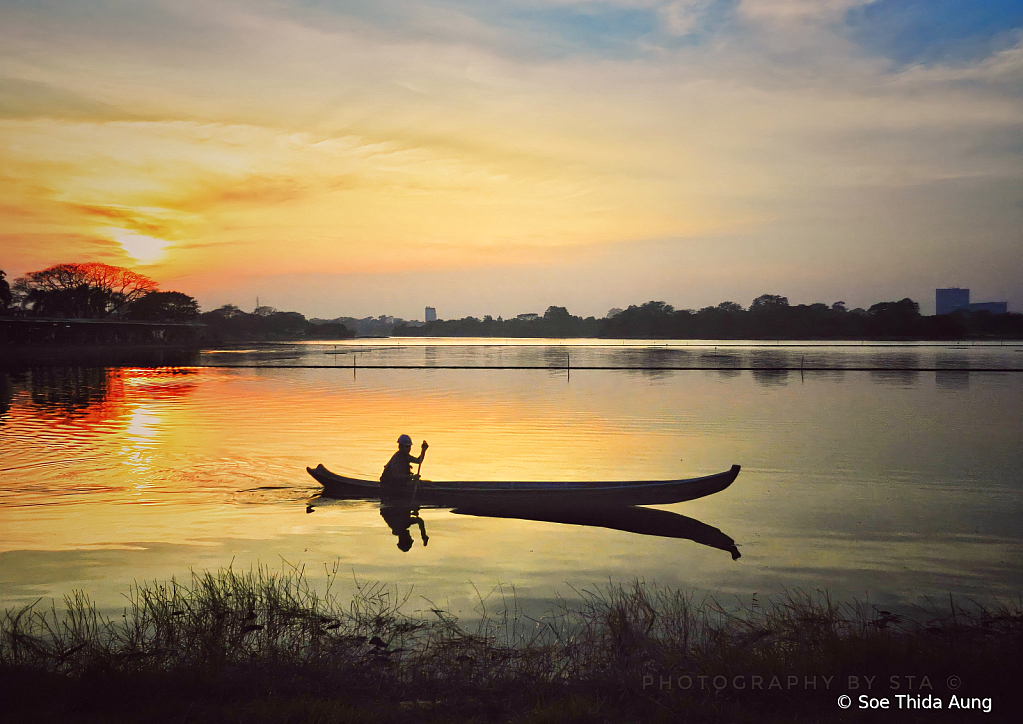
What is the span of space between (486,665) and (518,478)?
46.0ft

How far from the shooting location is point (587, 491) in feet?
57.5

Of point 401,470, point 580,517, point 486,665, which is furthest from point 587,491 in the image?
point 486,665

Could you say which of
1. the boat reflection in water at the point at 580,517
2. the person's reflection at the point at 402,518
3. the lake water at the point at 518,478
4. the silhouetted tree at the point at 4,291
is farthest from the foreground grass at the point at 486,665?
the silhouetted tree at the point at 4,291

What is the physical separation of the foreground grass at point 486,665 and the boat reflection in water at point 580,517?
566 cm

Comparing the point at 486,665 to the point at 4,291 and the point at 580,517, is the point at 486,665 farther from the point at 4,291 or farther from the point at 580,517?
the point at 4,291

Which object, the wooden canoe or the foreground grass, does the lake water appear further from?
the foreground grass

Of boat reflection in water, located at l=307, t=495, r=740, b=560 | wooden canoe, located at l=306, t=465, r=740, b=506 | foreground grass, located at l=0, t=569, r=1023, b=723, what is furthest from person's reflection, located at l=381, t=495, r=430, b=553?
foreground grass, located at l=0, t=569, r=1023, b=723

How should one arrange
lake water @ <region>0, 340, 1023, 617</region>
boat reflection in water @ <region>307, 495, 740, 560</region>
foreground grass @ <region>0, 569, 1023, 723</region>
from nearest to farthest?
1. foreground grass @ <region>0, 569, 1023, 723</region>
2. lake water @ <region>0, 340, 1023, 617</region>
3. boat reflection in water @ <region>307, 495, 740, 560</region>

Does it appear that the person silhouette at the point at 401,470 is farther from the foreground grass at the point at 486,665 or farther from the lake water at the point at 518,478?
the foreground grass at the point at 486,665

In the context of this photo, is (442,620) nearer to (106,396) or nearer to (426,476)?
(426,476)

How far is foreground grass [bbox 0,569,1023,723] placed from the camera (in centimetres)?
701

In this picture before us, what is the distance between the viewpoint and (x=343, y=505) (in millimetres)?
18766

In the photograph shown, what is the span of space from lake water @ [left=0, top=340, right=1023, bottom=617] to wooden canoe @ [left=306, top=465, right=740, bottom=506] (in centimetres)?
64

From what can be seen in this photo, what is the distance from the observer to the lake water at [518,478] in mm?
12914
